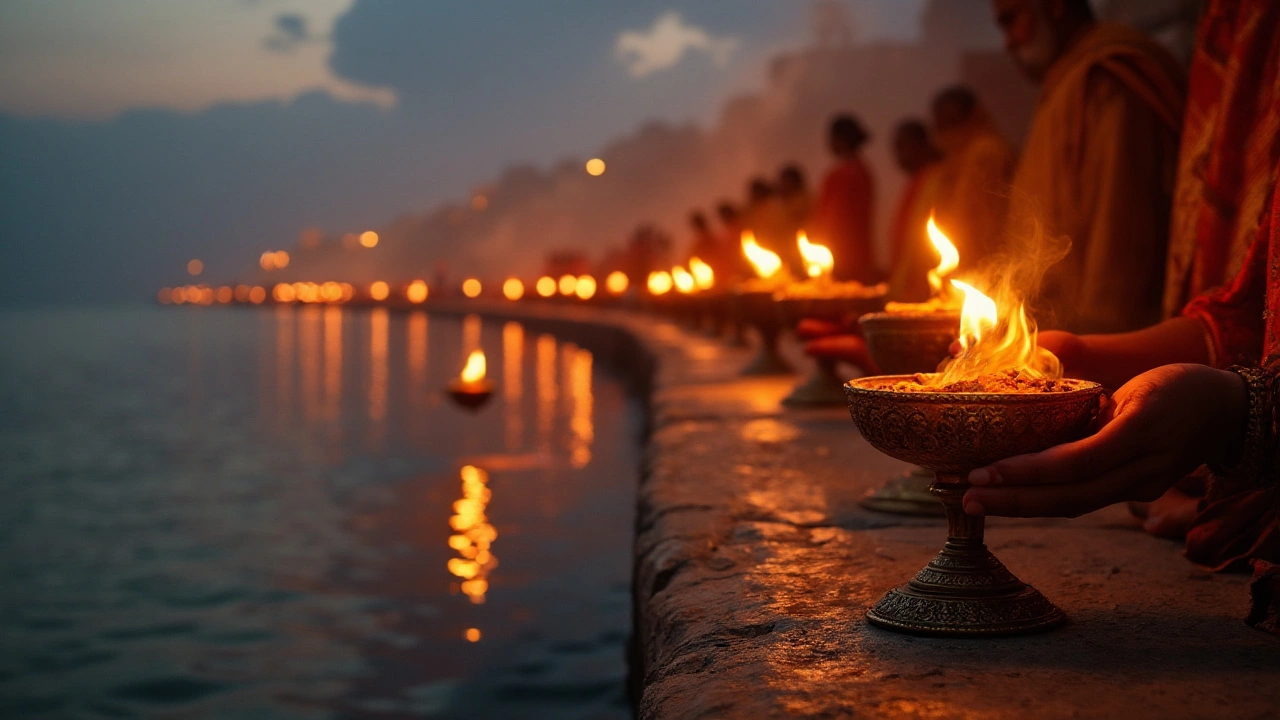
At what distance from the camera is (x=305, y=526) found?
7.69m

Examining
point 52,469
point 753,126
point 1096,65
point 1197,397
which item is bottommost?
point 52,469

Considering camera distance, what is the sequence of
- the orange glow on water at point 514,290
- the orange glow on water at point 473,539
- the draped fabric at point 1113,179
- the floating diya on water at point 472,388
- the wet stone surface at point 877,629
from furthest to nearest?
the orange glow on water at point 514,290
the floating diya on water at point 472,388
the orange glow on water at point 473,539
the draped fabric at point 1113,179
the wet stone surface at point 877,629

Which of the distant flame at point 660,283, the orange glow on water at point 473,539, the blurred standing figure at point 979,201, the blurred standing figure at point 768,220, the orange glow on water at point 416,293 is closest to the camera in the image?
the blurred standing figure at point 979,201

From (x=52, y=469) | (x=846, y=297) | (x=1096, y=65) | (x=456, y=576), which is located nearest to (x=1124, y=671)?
(x=1096, y=65)

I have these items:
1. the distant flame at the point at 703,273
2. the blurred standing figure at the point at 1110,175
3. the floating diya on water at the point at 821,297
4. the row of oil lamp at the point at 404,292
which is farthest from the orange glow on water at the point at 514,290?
the blurred standing figure at the point at 1110,175

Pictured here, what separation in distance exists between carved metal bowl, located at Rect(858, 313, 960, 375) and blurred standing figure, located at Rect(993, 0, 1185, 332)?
2.50 feet

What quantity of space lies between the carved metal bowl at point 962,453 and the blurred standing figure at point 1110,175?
190 cm

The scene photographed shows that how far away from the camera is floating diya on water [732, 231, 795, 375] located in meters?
6.80

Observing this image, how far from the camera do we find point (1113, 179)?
4.07 m

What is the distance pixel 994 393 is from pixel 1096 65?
256cm

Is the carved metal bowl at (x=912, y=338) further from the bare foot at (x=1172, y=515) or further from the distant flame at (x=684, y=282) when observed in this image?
the distant flame at (x=684, y=282)

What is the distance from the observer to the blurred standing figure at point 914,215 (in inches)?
210

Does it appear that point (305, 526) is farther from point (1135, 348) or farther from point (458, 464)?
point (1135, 348)

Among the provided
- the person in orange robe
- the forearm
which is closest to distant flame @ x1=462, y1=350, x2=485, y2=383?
the person in orange robe
